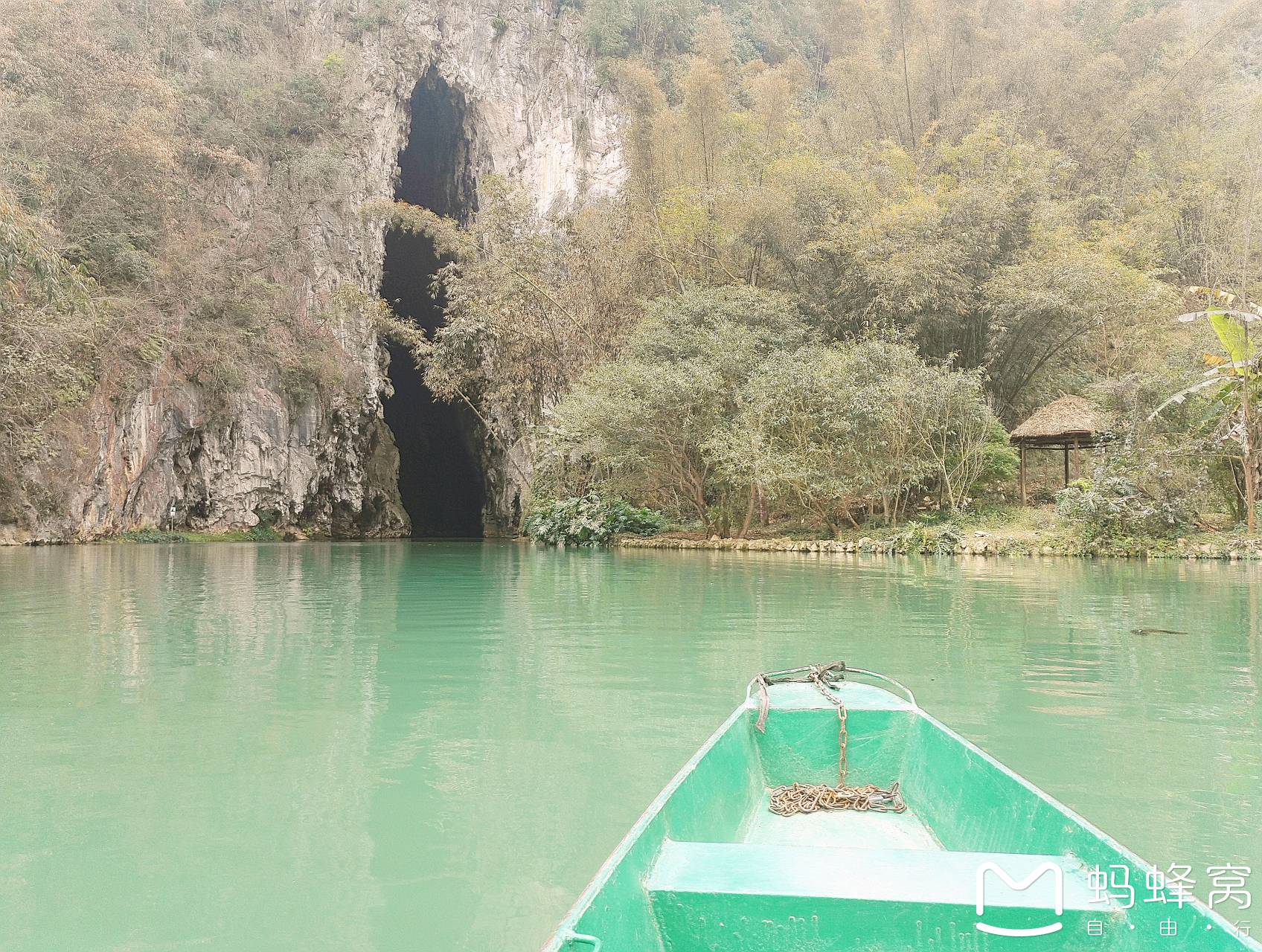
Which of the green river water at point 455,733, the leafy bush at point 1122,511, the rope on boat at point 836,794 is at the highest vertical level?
the leafy bush at point 1122,511

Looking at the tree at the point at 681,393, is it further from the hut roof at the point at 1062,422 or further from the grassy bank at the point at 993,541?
the hut roof at the point at 1062,422

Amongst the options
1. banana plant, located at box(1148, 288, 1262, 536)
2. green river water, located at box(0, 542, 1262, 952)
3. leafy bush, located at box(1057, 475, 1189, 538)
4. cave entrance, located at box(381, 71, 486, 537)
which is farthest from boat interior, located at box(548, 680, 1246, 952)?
cave entrance, located at box(381, 71, 486, 537)

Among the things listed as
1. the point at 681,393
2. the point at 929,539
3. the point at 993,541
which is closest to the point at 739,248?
the point at 681,393

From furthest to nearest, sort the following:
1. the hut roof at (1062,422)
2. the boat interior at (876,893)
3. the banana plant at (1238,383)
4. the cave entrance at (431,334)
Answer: the cave entrance at (431,334) < the hut roof at (1062,422) < the banana plant at (1238,383) < the boat interior at (876,893)

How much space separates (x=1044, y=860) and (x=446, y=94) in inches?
1200

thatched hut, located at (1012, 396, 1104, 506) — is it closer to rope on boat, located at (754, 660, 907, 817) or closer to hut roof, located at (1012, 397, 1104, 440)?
hut roof, located at (1012, 397, 1104, 440)

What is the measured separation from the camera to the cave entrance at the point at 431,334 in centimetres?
2925

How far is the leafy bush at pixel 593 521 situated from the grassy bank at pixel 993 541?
0.63 metres

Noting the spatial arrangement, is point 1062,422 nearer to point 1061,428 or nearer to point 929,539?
point 1061,428

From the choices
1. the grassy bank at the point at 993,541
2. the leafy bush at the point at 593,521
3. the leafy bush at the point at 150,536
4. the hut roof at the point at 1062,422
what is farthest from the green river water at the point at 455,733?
the leafy bush at the point at 150,536

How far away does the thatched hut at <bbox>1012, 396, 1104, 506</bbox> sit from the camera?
16.3 meters

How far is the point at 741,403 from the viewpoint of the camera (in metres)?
16.6

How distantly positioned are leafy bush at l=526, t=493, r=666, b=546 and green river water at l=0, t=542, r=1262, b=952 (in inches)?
411

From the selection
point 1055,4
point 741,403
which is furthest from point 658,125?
point 1055,4
